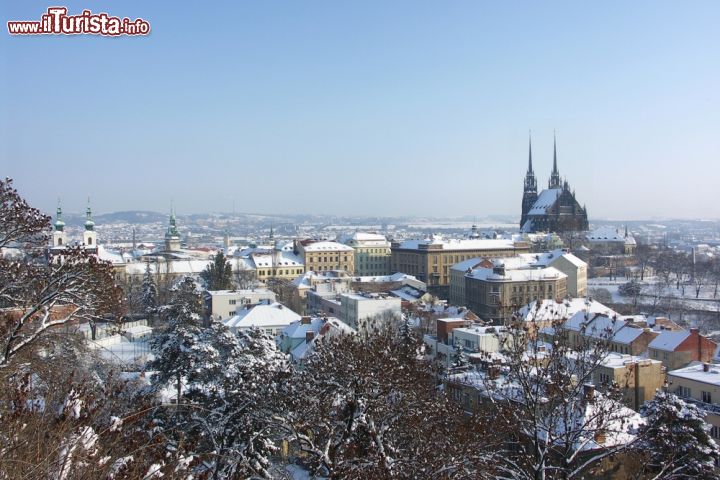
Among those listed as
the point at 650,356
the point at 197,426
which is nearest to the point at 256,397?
the point at 197,426

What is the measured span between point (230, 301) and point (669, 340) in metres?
29.0

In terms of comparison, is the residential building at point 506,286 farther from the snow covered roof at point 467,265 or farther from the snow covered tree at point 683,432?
the snow covered tree at point 683,432

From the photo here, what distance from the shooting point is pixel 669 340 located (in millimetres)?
32781

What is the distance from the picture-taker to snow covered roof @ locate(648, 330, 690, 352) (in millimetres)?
32281

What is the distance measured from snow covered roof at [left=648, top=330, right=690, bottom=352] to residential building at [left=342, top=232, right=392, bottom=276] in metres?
60.5

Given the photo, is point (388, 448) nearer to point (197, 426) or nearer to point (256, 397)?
point (256, 397)

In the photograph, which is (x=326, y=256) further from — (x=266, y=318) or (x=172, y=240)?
(x=266, y=318)

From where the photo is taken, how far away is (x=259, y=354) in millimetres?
18078

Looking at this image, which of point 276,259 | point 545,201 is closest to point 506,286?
point 276,259

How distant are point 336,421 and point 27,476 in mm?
8433

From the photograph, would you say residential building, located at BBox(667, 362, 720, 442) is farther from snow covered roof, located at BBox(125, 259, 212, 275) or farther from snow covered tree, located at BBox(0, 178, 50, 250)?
snow covered roof, located at BBox(125, 259, 212, 275)

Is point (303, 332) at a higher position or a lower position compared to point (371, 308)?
higher

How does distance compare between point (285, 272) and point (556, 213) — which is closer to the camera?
point (285, 272)

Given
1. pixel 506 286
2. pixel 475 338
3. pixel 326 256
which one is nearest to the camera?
pixel 475 338
